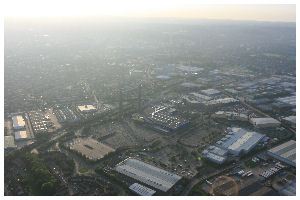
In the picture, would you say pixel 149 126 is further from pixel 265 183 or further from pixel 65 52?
pixel 65 52

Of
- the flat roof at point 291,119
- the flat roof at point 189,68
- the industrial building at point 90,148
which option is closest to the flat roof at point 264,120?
the flat roof at point 291,119

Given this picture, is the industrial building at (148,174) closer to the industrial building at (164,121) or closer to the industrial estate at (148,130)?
the industrial estate at (148,130)

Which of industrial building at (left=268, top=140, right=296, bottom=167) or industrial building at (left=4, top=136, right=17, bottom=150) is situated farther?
industrial building at (left=4, top=136, right=17, bottom=150)

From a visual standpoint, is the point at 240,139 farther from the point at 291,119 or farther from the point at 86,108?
the point at 86,108

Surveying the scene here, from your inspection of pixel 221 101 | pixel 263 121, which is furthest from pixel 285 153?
pixel 221 101

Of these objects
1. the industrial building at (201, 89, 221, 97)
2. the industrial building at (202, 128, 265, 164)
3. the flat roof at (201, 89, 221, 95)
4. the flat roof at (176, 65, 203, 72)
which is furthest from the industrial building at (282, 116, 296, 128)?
the flat roof at (176, 65, 203, 72)

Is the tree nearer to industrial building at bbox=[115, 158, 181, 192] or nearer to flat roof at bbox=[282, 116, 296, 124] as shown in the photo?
industrial building at bbox=[115, 158, 181, 192]
